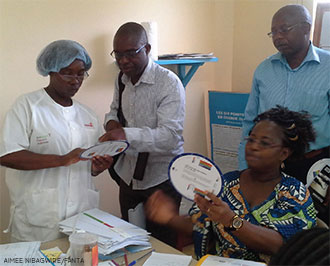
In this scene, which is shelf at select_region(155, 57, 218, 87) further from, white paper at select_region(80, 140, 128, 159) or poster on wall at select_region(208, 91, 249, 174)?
white paper at select_region(80, 140, 128, 159)

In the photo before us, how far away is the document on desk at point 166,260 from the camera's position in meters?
1.43

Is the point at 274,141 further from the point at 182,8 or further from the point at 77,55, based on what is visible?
the point at 182,8

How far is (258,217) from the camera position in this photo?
1504 mm

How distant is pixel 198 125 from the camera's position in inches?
140

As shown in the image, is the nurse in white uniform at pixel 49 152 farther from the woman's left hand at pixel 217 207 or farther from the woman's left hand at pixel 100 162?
the woman's left hand at pixel 217 207

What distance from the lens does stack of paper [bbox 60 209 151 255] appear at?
4.88 ft

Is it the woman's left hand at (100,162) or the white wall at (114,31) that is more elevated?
the white wall at (114,31)

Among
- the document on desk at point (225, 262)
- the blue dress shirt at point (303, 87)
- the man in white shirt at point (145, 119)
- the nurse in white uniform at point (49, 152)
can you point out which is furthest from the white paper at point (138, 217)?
the document on desk at point (225, 262)

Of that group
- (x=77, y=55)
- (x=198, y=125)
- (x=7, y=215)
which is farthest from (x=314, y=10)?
(x=7, y=215)

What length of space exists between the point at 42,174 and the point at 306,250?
139 cm

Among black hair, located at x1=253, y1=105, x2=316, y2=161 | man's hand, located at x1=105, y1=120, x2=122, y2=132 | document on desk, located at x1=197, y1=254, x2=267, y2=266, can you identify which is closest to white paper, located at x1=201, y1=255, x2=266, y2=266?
document on desk, located at x1=197, y1=254, x2=267, y2=266

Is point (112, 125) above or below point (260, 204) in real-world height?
above

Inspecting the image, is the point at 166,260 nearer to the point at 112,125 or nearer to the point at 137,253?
the point at 137,253

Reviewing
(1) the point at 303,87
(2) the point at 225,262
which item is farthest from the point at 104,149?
(1) the point at 303,87
